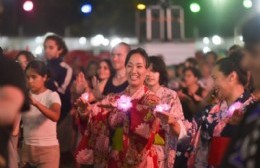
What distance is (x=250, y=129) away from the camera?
286 centimetres

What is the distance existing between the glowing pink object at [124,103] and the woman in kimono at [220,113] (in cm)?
63

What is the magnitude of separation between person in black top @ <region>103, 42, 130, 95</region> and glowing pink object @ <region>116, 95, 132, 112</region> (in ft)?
5.41

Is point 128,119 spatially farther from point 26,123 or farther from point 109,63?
point 109,63

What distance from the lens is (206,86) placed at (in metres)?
9.81

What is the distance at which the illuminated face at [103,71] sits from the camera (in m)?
8.64

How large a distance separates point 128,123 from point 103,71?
320cm

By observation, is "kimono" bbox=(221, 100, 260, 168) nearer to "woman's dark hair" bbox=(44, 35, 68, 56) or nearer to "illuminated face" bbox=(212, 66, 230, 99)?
"illuminated face" bbox=(212, 66, 230, 99)

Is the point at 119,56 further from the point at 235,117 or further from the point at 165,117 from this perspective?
the point at 235,117

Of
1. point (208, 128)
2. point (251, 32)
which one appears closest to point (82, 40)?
point (208, 128)

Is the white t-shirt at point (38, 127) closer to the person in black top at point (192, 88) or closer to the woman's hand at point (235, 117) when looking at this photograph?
the woman's hand at point (235, 117)

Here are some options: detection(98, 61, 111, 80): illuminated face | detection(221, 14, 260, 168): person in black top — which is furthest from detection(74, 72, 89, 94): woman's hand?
detection(221, 14, 260, 168): person in black top

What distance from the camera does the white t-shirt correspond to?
20.7ft

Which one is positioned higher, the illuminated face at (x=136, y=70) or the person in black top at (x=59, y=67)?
the person in black top at (x=59, y=67)

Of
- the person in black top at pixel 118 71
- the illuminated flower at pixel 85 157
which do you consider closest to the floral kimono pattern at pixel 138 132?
the illuminated flower at pixel 85 157
